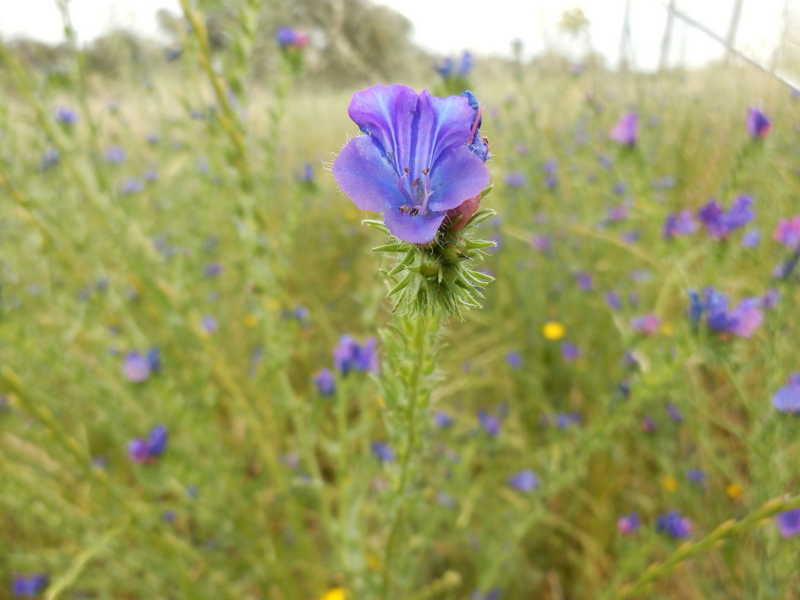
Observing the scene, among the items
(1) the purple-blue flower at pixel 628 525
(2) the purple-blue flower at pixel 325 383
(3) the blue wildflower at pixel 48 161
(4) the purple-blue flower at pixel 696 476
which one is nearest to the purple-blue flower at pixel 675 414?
(4) the purple-blue flower at pixel 696 476

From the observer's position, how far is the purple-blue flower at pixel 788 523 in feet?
5.06

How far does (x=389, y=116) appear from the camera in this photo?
65 cm

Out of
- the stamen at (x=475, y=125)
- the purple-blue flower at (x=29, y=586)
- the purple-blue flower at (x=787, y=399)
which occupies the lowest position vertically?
the purple-blue flower at (x=29, y=586)

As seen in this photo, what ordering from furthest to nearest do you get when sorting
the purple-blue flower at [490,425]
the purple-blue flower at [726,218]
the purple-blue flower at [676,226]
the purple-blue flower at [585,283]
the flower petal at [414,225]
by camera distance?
the purple-blue flower at [585,283]
the purple-blue flower at [490,425]
the purple-blue flower at [676,226]
the purple-blue flower at [726,218]
the flower petal at [414,225]

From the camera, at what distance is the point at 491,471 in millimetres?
2535

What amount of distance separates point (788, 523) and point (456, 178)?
5.79 ft

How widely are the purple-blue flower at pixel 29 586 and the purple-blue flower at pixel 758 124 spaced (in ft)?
12.0

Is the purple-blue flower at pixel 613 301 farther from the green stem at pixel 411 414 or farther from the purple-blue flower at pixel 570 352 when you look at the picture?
the green stem at pixel 411 414

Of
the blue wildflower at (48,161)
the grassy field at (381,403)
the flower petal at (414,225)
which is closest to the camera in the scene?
the flower petal at (414,225)

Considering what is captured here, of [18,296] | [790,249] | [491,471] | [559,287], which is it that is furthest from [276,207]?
[790,249]

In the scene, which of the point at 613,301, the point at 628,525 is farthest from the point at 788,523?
the point at 613,301

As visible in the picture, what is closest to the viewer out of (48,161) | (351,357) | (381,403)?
(381,403)

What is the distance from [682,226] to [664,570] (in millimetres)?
1849

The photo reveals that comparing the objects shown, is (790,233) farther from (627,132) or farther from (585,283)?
(585,283)
